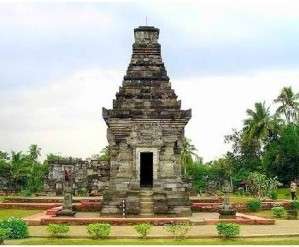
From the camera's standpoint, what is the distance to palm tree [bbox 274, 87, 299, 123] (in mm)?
53812

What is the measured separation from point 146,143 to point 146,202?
2437 millimetres

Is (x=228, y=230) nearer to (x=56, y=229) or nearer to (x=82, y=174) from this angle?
(x=56, y=229)

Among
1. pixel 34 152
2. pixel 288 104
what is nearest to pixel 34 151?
pixel 34 152

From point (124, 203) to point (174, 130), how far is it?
372 centimetres

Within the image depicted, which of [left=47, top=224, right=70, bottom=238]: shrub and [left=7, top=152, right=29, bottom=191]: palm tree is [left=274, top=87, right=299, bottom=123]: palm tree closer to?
[left=7, top=152, right=29, bottom=191]: palm tree

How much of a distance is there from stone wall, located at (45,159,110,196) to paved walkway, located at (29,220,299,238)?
20019 millimetres

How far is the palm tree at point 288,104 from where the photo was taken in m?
53.8

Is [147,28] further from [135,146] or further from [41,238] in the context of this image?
[41,238]

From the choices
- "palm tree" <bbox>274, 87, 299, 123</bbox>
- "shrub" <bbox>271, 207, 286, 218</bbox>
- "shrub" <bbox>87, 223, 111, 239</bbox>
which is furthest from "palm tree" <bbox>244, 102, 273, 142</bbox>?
"shrub" <bbox>87, 223, 111, 239</bbox>

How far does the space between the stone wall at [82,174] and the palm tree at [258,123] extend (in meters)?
17.6

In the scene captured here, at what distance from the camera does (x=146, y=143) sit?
24641mm

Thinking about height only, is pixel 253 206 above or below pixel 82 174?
below

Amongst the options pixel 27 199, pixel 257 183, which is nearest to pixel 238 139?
pixel 257 183

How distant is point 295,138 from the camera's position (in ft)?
152
